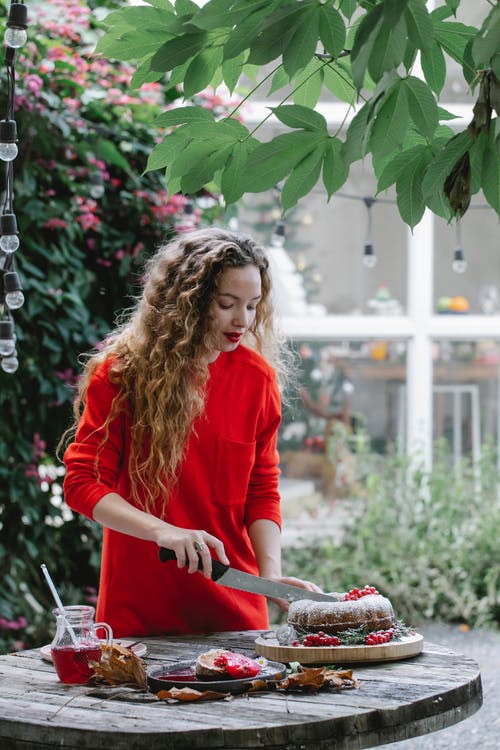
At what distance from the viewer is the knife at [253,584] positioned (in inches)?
79.0

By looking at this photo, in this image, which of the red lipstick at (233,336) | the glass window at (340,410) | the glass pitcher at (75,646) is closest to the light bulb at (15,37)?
the red lipstick at (233,336)

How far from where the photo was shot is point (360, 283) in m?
5.73

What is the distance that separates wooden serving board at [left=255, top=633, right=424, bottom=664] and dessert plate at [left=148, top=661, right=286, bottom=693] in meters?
0.08

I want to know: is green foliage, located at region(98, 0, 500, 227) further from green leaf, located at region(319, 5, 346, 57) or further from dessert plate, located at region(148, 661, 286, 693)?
dessert plate, located at region(148, 661, 286, 693)

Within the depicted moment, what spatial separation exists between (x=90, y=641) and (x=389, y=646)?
0.53 metres

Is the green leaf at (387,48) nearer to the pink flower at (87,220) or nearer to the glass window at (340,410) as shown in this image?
the pink flower at (87,220)

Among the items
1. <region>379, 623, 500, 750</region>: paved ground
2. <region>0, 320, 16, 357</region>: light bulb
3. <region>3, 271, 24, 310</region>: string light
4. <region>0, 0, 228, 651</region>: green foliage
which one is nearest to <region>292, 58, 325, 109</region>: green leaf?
<region>3, 271, 24, 310</region>: string light

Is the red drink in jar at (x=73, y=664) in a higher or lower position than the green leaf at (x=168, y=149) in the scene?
lower

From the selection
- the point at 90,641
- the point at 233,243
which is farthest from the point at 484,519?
the point at 90,641

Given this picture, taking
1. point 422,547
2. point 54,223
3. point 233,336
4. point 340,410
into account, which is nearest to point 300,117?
point 233,336

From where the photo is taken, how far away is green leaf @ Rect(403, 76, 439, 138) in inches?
49.3

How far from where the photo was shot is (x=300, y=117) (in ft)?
4.69

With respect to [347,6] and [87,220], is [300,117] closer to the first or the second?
[347,6]

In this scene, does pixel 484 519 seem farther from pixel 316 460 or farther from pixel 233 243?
pixel 233 243
